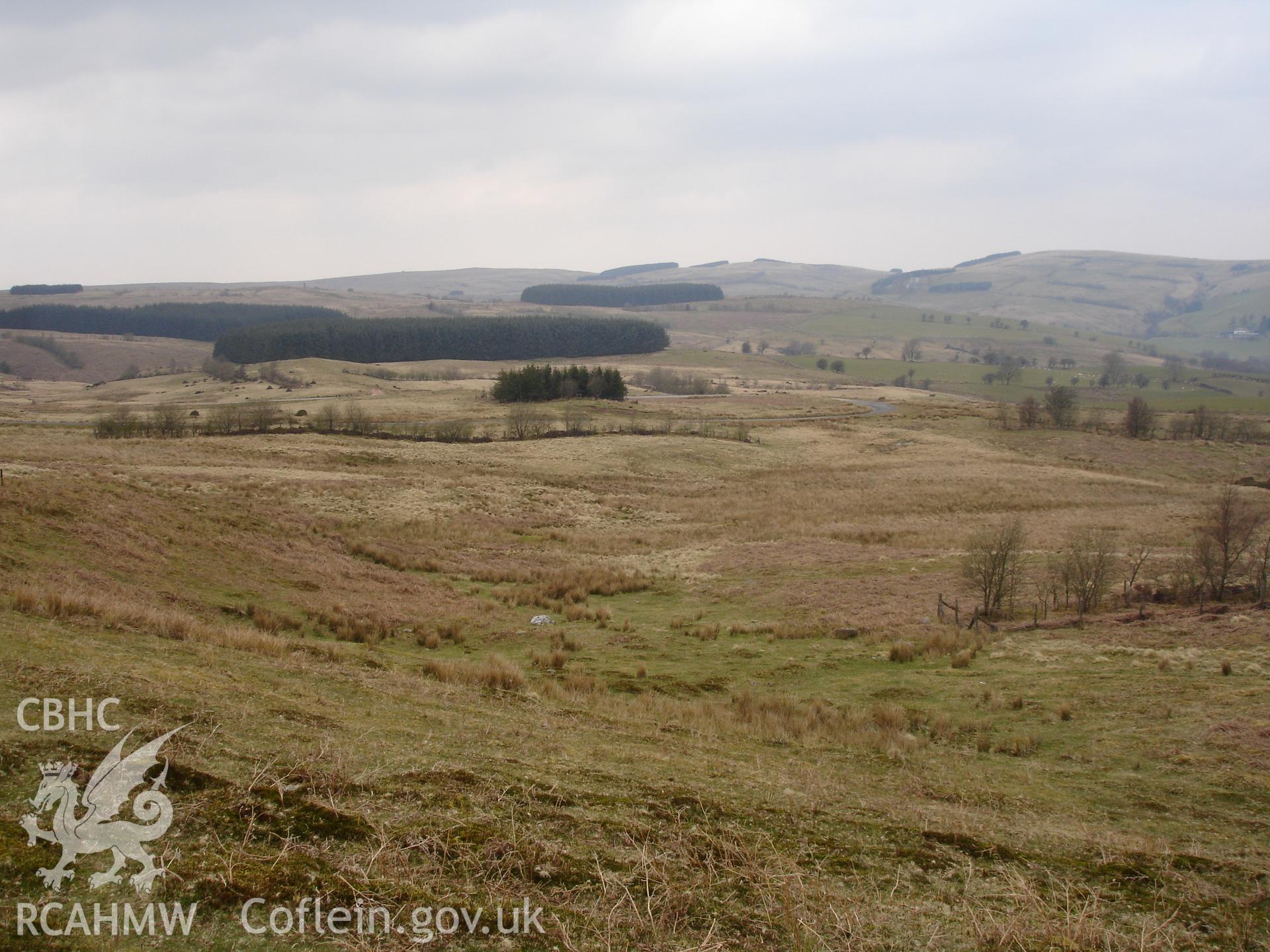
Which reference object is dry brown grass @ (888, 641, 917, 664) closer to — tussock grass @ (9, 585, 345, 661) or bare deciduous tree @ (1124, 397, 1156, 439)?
tussock grass @ (9, 585, 345, 661)

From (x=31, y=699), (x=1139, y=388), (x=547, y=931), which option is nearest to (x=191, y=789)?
(x=31, y=699)

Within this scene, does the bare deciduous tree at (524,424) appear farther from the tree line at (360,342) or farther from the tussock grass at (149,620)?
the tree line at (360,342)

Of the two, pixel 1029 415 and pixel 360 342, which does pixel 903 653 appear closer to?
pixel 1029 415

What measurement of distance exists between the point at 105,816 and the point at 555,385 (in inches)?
4162

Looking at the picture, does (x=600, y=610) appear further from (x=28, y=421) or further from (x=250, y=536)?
(x=28, y=421)

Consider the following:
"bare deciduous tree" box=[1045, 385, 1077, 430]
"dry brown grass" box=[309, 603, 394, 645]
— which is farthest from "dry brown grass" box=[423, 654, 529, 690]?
"bare deciduous tree" box=[1045, 385, 1077, 430]

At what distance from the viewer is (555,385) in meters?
111

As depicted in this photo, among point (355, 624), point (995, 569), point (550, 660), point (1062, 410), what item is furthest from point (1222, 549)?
point (1062, 410)

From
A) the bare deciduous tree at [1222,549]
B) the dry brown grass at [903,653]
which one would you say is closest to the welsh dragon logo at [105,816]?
the dry brown grass at [903,653]

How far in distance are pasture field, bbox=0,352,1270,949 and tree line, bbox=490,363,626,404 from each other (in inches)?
2727

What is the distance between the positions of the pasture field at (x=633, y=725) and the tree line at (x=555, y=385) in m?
69.3

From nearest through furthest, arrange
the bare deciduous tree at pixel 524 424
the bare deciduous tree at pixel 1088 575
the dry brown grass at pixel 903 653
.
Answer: the dry brown grass at pixel 903 653 < the bare deciduous tree at pixel 1088 575 < the bare deciduous tree at pixel 524 424

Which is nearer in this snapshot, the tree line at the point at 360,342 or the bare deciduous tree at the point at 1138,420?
the bare deciduous tree at the point at 1138,420

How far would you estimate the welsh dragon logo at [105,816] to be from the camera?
5.91 meters
